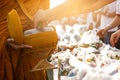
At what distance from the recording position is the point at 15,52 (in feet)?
5.71

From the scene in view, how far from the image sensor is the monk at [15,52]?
1.70 metres

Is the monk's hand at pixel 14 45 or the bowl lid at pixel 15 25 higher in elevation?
the bowl lid at pixel 15 25

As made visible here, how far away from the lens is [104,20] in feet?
13.5

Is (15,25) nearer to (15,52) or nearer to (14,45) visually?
(14,45)

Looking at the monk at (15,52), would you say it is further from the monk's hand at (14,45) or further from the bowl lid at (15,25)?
the bowl lid at (15,25)

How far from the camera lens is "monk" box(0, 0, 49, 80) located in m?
1.70

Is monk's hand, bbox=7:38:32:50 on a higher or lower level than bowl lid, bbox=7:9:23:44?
lower

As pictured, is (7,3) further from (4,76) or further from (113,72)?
(113,72)

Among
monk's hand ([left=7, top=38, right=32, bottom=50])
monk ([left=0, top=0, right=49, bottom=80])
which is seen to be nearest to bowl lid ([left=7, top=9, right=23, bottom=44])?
monk's hand ([left=7, top=38, right=32, bottom=50])

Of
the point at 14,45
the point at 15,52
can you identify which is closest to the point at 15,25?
the point at 14,45

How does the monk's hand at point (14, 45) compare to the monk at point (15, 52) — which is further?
the monk at point (15, 52)

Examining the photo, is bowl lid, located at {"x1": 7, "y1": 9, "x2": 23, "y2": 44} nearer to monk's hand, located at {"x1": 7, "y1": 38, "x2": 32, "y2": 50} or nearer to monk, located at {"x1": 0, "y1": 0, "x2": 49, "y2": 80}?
monk's hand, located at {"x1": 7, "y1": 38, "x2": 32, "y2": 50}

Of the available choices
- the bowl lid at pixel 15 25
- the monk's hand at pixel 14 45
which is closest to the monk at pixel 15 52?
the monk's hand at pixel 14 45

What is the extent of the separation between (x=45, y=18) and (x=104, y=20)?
286cm
